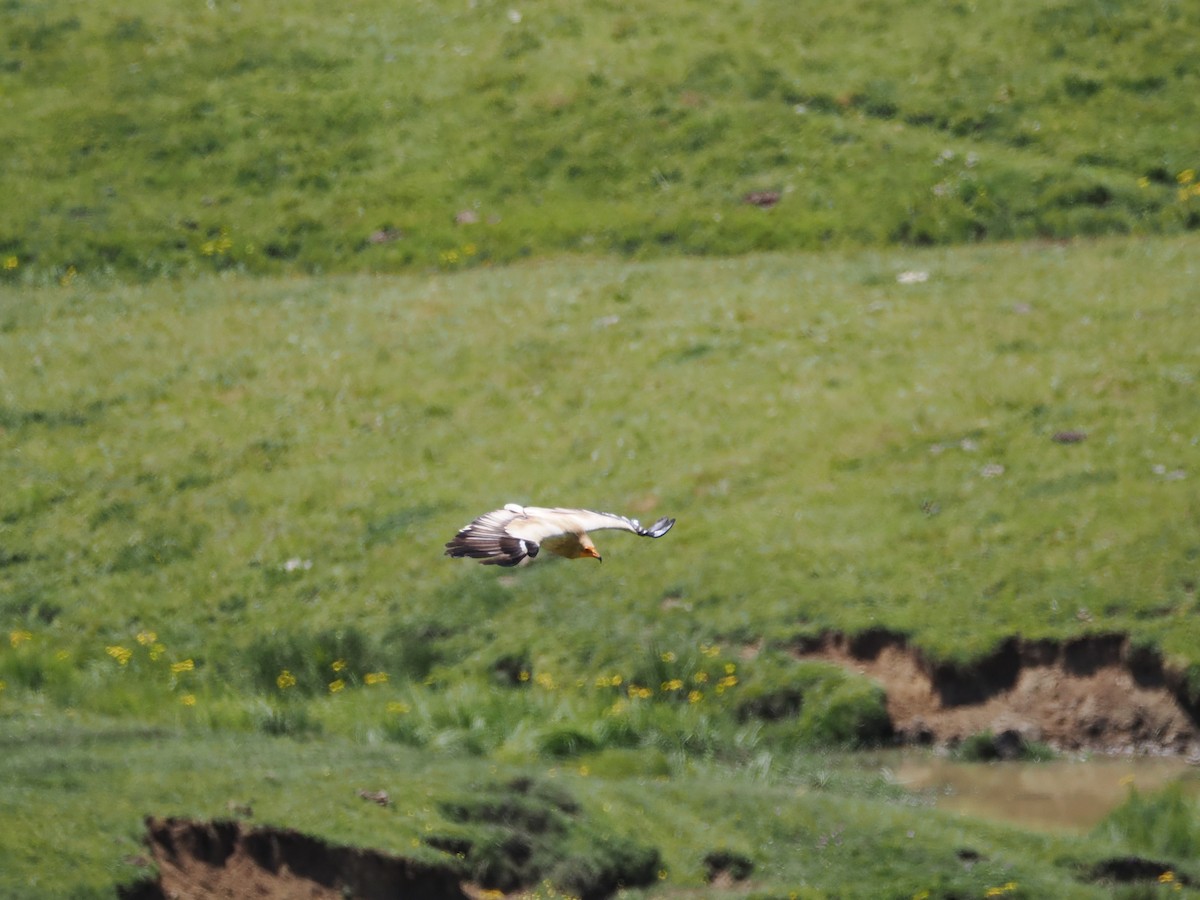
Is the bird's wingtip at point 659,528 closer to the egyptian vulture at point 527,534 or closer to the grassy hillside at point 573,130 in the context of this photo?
the egyptian vulture at point 527,534

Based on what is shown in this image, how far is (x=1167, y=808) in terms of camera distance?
14.4 m

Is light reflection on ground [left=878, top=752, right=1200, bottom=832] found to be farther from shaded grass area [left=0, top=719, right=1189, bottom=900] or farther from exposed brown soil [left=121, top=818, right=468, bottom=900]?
exposed brown soil [left=121, top=818, right=468, bottom=900]

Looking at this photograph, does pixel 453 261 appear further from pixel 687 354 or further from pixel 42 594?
pixel 42 594

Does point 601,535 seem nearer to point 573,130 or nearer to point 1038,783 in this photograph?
point 1038,783

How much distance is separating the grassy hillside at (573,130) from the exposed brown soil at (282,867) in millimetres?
19012

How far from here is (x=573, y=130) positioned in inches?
1326

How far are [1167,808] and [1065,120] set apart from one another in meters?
20.7

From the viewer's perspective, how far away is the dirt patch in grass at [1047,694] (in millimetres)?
16578

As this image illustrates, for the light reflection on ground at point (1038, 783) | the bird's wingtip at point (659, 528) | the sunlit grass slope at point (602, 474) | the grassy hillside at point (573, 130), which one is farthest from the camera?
the grassy hillside at point (573, 130)

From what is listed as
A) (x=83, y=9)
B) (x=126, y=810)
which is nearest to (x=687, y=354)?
(x=126, y=810)

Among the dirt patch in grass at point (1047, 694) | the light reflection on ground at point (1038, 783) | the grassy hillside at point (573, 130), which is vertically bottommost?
the light reflection on ground at point (1038, 783)

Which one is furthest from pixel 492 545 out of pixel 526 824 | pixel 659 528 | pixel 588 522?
pixel 526 824

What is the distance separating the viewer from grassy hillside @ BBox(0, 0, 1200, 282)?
31.0 meters

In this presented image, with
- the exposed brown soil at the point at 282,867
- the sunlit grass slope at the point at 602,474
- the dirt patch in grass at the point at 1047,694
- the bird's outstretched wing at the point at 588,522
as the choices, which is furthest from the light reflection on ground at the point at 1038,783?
the bird's outstretched wing at the point at 588,522
